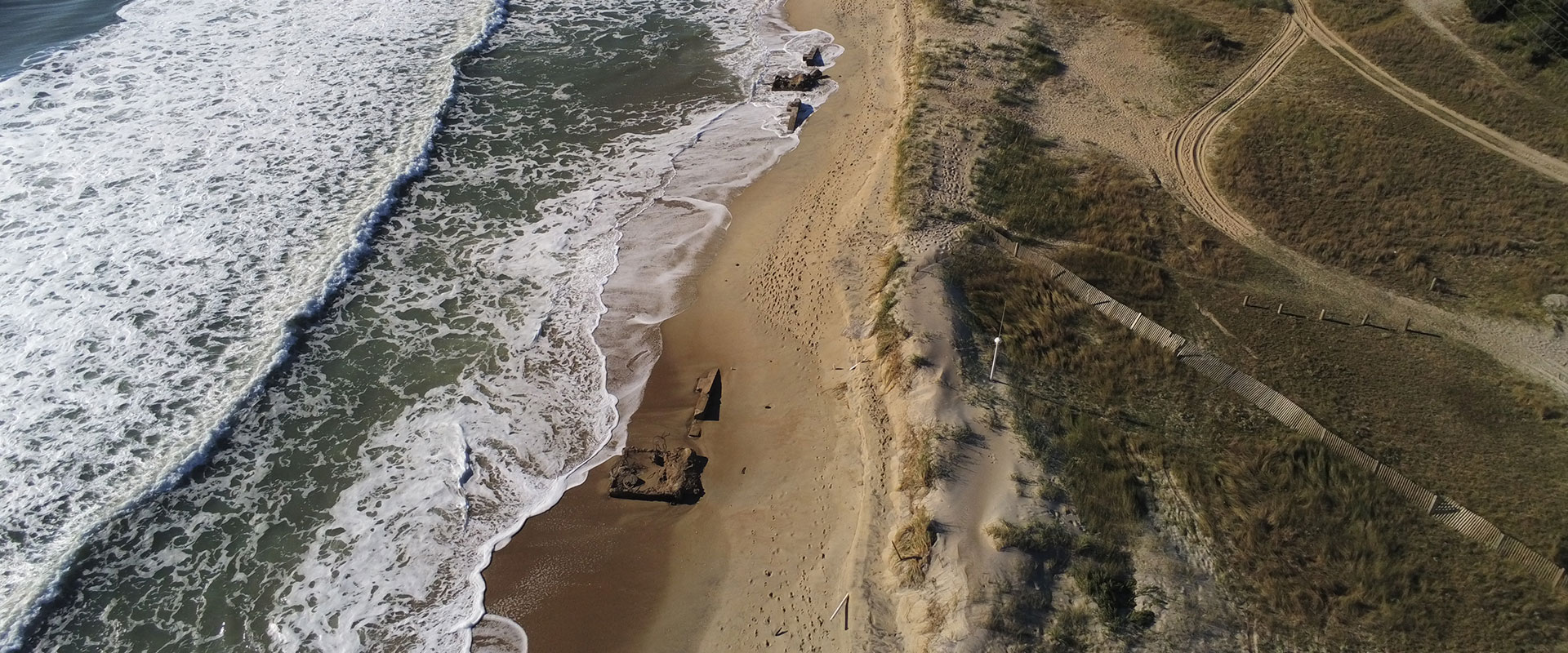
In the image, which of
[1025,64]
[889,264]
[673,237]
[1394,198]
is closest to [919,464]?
[889,264]

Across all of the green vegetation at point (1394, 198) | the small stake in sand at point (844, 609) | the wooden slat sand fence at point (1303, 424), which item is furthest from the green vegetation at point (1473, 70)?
the small stake in sand at point (844, 609)

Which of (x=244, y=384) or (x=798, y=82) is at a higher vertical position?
(x=798, y=82)

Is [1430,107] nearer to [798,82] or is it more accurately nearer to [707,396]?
[798,82]

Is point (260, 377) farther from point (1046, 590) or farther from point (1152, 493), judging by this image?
point (1152, 493)

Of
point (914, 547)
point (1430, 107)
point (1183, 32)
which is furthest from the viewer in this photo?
point (1183, 32)

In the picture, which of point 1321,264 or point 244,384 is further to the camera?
point 1321,264

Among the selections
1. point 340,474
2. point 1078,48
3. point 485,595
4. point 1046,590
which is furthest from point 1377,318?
point 340,474

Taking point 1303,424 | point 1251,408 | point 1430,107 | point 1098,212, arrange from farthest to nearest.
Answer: point 1430,107, point 1098,212, point 1251,408, point 1303,424

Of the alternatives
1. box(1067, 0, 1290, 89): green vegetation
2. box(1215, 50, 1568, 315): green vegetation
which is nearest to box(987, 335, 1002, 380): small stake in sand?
box(1215, 50, 1568, 315): green vegetation
